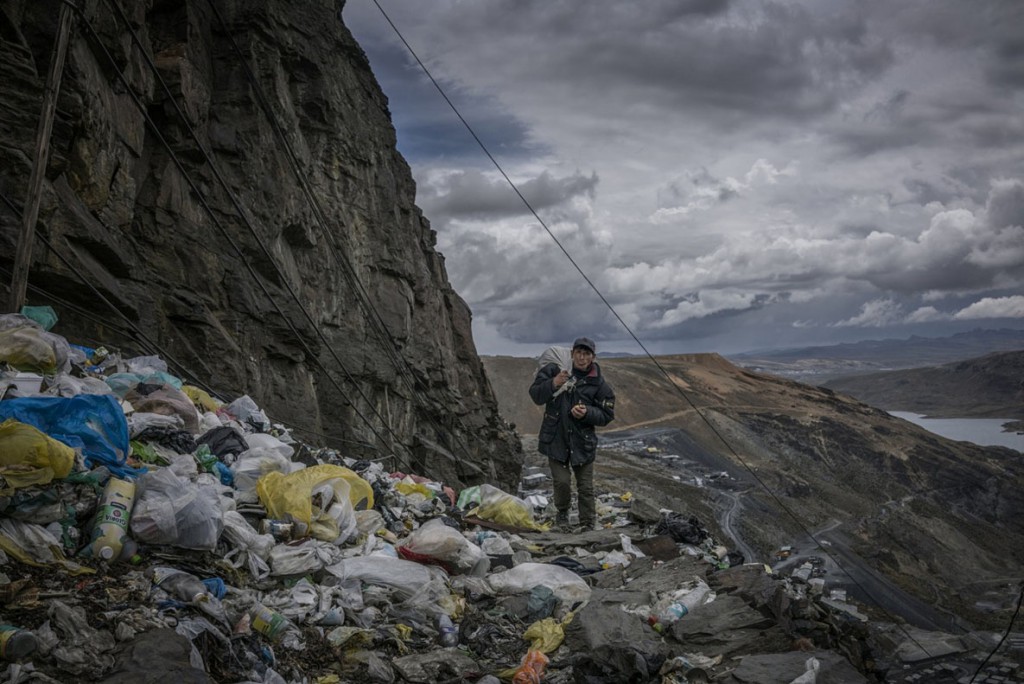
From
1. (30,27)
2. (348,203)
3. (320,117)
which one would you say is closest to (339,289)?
(348,203)

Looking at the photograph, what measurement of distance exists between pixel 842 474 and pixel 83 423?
41864 millimetres

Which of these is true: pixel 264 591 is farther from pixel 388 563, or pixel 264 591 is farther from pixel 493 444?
pixel 493 444

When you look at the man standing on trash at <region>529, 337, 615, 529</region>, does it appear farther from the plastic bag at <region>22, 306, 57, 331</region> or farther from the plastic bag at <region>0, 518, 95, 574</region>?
the plastic bag at <region>22, 306, 57, 331</region>

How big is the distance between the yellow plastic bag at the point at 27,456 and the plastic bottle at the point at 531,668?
2458mm

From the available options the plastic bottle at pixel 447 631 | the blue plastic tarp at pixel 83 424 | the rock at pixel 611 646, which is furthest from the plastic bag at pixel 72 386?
the rock at pixel 611 646

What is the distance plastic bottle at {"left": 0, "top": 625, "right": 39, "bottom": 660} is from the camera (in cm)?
239

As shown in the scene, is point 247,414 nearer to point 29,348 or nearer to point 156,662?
point 29,348

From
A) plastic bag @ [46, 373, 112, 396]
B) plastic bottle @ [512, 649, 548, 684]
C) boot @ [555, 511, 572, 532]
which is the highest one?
plastic bag @ [46, 373, 112, 396]

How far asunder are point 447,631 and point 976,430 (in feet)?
358

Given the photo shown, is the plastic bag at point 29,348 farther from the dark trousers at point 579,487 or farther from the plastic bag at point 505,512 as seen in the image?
the dark trousers at point 579,487

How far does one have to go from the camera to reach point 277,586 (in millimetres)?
3906

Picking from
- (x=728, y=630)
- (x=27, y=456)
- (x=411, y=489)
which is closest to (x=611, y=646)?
(x=728, y=630)

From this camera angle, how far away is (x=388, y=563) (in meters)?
4.34

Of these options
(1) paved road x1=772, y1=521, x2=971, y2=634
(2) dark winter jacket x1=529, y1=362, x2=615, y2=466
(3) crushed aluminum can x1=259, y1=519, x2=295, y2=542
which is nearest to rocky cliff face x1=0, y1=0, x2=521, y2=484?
(2) dark winter jacket x1=529, y1=362, x2=615, y2=466
